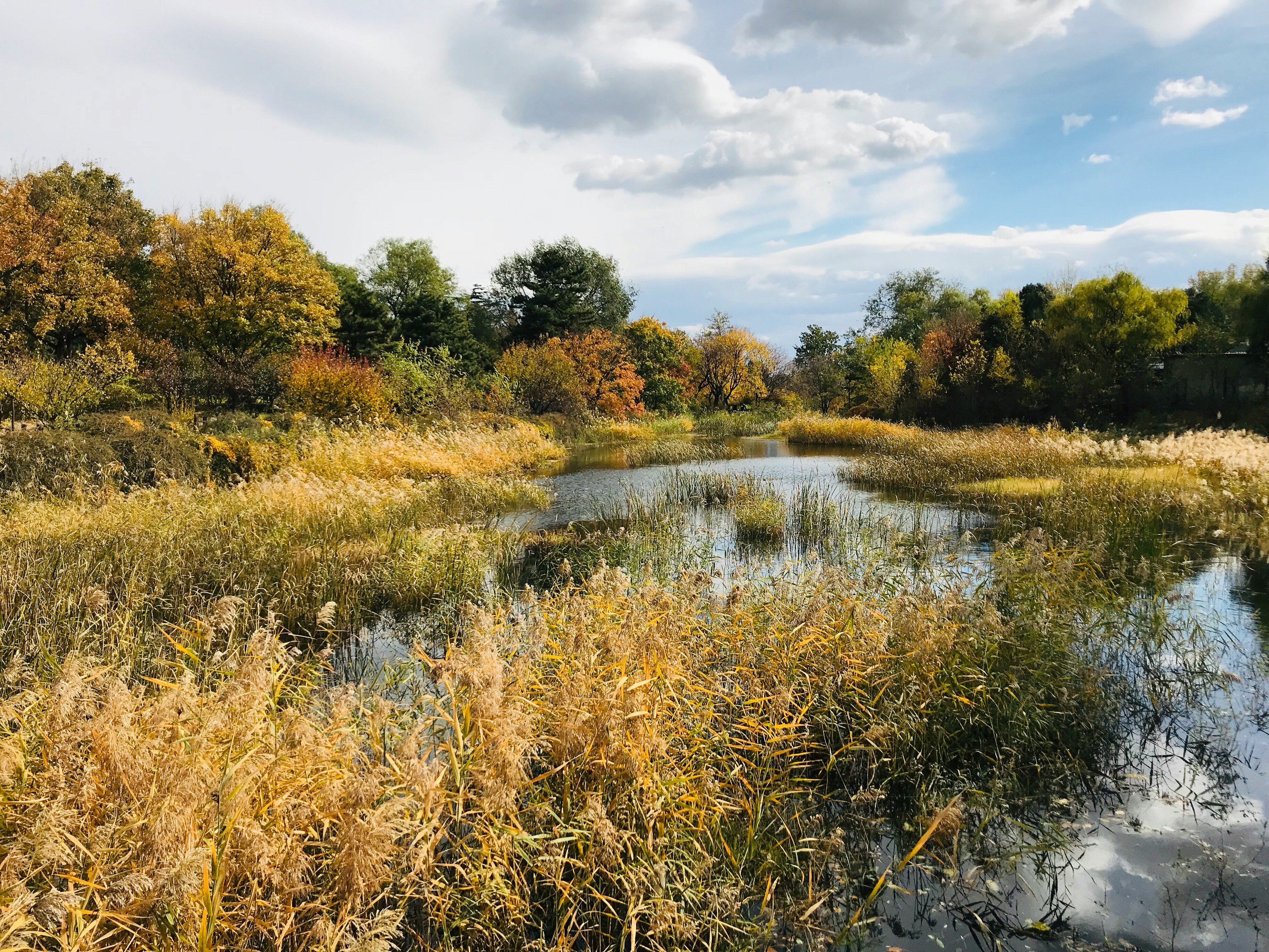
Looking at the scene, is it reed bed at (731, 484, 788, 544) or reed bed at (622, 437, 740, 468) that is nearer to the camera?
reed bed at (731, 484, 788, 544)

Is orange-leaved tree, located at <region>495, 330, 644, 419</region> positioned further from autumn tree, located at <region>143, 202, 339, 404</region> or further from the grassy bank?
the grassy bank

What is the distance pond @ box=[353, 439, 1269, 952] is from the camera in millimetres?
2773

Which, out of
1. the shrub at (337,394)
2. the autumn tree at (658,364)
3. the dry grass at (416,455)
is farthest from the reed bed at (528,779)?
the autumn tree at (658,364)

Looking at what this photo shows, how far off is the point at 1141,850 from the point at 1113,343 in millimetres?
23090

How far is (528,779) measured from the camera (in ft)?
8.68

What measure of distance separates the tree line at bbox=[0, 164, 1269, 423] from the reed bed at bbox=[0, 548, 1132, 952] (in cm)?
1417

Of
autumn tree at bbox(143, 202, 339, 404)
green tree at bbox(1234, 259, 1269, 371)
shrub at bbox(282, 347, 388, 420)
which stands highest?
autumn tree at bbox(143, 202, 339, 404)

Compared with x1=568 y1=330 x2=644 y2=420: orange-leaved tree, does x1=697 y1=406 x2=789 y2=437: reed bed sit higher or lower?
lower

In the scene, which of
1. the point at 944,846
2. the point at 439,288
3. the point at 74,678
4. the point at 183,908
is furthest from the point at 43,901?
the point at 439,288

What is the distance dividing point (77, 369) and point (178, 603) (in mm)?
14458

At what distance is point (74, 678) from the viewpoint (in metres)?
2.38

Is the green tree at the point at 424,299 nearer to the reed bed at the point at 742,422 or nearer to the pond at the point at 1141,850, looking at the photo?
the reed bed at the point at 742,422

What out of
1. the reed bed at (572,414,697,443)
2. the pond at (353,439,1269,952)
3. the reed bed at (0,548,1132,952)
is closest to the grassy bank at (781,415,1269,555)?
the pond at (353,439,1269,952)

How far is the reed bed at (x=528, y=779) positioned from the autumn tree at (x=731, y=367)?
35.4 m
